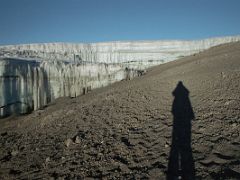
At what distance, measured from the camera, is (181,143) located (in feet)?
21.4

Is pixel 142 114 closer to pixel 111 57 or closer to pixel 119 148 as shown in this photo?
pixel 119 148

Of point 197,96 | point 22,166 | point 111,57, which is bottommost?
point 22,166

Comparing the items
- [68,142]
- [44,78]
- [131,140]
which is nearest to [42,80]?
[44,78]

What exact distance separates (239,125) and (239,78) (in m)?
4.49

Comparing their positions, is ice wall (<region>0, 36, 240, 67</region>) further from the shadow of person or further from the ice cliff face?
the shadow of person

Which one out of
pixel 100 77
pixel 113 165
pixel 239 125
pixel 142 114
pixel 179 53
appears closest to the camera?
pixel 113 165

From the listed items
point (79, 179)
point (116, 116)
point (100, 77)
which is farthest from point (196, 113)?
point (100, 77)

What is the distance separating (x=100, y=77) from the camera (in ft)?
86.2

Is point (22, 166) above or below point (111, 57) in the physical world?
below

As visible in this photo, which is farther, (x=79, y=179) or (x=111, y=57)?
(x=111, y=57)

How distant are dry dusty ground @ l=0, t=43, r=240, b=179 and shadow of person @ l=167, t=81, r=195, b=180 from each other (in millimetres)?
45

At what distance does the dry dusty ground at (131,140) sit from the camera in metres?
5.68

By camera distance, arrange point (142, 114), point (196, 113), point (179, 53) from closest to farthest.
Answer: point (196, 113), point (142, 114), point (179, 53)

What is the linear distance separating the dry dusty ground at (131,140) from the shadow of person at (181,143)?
0.15 feet
